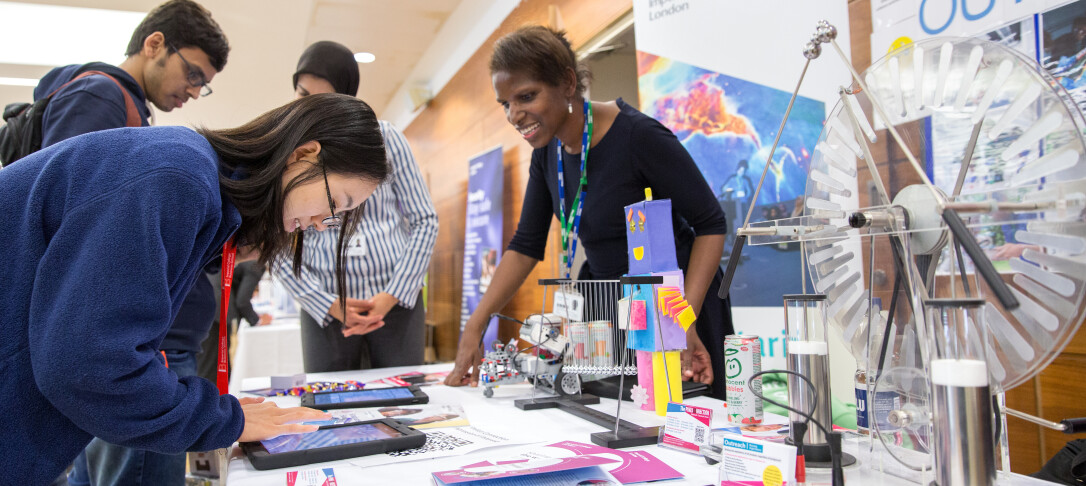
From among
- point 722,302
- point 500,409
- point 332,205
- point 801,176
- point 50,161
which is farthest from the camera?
point 801,176

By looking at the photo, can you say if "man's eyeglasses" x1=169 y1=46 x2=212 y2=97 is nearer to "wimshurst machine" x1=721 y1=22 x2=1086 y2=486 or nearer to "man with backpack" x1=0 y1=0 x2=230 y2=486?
"man with backpack" x1=0 y1=0 x2=230 y2=486

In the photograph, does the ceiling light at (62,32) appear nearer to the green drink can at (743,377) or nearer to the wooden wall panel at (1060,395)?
the green drink can at (743,377)

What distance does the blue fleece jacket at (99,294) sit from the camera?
74cm

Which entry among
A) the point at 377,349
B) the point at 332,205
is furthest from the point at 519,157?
the point at 332,205


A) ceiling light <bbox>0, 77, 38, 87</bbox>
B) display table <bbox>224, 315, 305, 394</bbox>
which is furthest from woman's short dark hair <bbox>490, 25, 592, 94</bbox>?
ceiling light <bbox>0, 77, 38, 87</bbox>

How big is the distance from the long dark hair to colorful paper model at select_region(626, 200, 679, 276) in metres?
0.50

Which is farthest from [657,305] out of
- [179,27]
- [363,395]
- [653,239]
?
[179,27]

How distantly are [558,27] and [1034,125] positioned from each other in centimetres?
343

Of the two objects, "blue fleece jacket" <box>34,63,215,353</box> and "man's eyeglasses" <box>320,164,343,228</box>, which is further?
"blue fleece jacket" <box>34,63,215,353</box>

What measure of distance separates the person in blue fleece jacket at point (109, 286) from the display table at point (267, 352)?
10.0 ft

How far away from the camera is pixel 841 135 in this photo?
91 cm

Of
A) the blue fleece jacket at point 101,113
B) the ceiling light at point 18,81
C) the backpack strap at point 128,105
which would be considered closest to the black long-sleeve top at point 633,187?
the blue fleece jacket at point 101,113

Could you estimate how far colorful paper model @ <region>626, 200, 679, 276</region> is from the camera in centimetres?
124

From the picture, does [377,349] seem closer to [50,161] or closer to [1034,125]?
[50,161]
